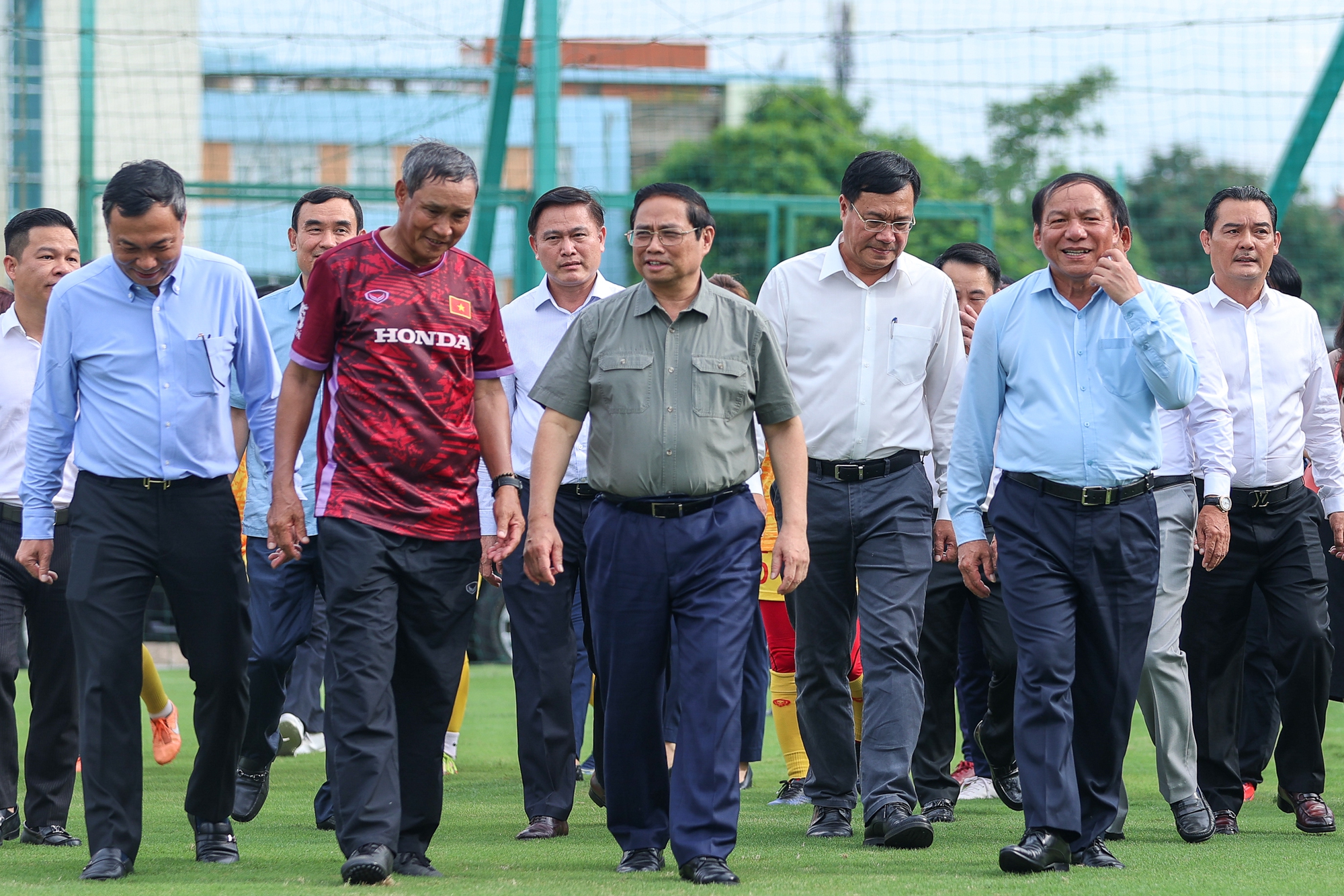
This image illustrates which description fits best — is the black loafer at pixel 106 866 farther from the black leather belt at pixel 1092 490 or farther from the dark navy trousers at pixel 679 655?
the black leather belt at pixel 1092 490

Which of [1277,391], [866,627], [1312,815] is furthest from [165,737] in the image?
[1277,391]

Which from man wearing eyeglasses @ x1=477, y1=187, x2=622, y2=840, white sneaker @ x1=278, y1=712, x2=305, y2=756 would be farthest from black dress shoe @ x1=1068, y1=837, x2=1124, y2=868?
white sneaker @ x1=278, y1=712, x2=305, y2=756

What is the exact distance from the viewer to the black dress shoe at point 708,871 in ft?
16.6

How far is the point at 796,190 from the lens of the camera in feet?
105

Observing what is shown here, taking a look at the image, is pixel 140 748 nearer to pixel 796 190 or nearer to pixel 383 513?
pixel 383 513

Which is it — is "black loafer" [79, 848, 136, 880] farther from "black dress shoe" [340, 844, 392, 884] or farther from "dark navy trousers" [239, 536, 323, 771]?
"dark navy trousers" [239, 536, 323, 771]

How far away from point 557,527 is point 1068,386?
6.73 ft

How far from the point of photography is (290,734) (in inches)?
344

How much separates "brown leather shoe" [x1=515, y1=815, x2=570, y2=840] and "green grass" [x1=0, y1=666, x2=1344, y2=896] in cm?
6

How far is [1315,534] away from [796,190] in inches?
1026

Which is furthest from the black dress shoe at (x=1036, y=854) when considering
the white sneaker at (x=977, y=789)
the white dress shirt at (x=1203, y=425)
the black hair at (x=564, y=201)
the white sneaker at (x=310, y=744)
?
the white sneaker at (x=310, y=744)

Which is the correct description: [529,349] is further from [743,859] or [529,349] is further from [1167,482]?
[1167,482]

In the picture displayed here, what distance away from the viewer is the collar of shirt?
624 centimetres

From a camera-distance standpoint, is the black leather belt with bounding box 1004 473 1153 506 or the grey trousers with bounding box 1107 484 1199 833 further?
the grey trousers with bounding box 1107 484 1199 833
